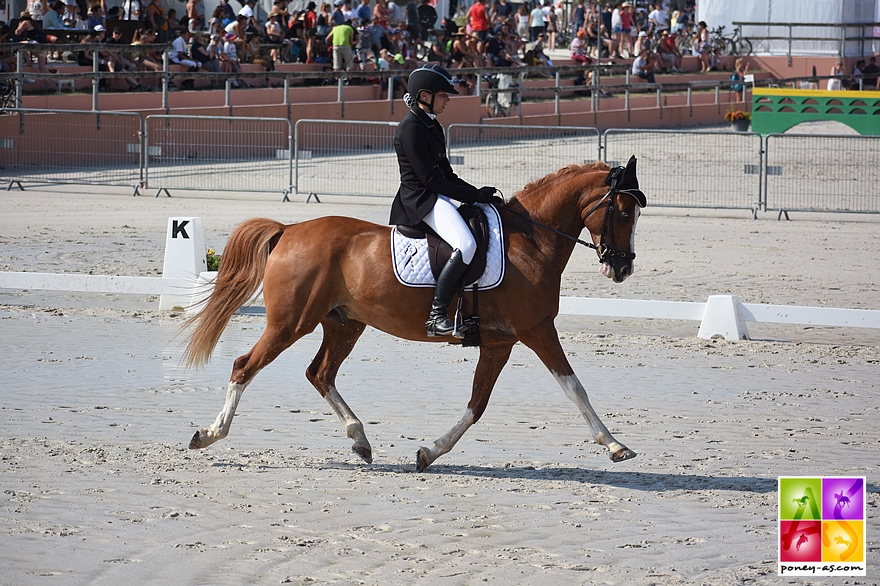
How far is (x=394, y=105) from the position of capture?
27750 millimetres

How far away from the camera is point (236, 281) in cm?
745

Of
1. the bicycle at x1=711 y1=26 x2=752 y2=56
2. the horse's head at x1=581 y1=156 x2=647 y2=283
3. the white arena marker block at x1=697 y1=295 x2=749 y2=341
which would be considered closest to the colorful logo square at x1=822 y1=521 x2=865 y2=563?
the horse's head at x1=581 y1=156 x2=647 y2=283

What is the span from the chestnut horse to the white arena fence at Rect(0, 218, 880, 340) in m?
2.52

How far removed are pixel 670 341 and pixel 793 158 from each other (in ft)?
43.2

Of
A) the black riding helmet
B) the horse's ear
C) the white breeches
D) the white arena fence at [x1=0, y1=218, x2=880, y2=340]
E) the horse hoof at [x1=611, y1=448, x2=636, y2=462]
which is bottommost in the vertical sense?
the horse hoof at [x1=611, y1=448, x2=636, y2=462]

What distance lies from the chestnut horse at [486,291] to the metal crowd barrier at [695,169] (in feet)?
36.6

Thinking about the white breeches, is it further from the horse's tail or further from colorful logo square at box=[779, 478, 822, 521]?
colorful logo square at box=[779, 478, 822, 521]

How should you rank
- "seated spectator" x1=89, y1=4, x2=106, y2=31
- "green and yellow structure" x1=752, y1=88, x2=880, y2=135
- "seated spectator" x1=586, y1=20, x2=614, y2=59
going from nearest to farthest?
"seated spectator" x1=89, y1=4, x2=106, y2=31, "green and yellow structure" x1=752, y1=88, x2=880, y2=135, "seated spectator" x1=586, y1=20, x2=614, y2=59

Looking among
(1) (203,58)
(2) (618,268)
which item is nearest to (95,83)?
(1) (203,58)

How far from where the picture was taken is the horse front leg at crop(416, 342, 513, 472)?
6945 millimetres

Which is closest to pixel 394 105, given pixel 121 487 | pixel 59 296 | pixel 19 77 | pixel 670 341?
pixel 19 77

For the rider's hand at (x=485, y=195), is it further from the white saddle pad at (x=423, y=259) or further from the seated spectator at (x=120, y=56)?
the seated spectator at (x=120, y=56)

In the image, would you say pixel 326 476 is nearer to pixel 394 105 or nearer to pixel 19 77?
pixel 19 77

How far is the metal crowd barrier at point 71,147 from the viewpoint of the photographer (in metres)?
20.3
